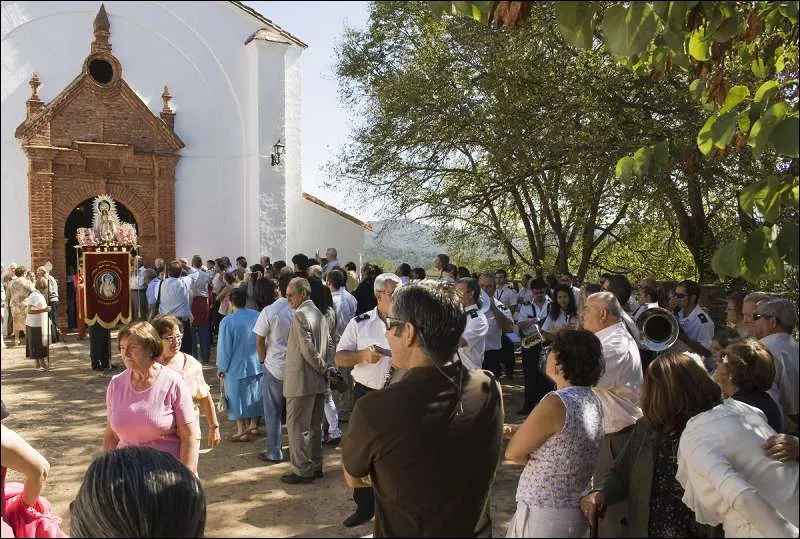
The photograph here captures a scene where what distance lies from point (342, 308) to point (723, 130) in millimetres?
6195

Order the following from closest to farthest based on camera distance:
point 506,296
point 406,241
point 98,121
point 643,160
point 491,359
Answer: point 643,160 → point 491,359 → point 506,296 → point 406,241 → point 98,121

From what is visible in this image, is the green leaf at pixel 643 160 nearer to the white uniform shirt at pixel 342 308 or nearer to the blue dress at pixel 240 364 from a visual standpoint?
the blue dress at pixel 240 364

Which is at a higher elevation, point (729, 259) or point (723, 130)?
point (723, 130)

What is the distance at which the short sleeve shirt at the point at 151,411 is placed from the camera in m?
3.71

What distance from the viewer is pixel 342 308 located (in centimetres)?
852

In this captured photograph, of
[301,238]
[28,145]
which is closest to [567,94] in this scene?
[301,238]

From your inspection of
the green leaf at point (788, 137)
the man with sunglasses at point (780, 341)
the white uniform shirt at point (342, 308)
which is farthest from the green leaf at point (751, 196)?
the white uniform shirt at point (342, 308)

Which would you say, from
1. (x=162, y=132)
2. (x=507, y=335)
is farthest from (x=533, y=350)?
(x=162, y=132)

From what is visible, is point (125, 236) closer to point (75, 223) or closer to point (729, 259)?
point (75, 223)

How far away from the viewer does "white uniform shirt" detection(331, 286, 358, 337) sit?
838cm

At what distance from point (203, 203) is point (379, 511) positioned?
17.5m

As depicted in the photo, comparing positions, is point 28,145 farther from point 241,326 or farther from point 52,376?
point 241,326

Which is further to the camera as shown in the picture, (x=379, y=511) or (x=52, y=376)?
(x=52, y=376)

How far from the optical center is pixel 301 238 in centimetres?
2019
